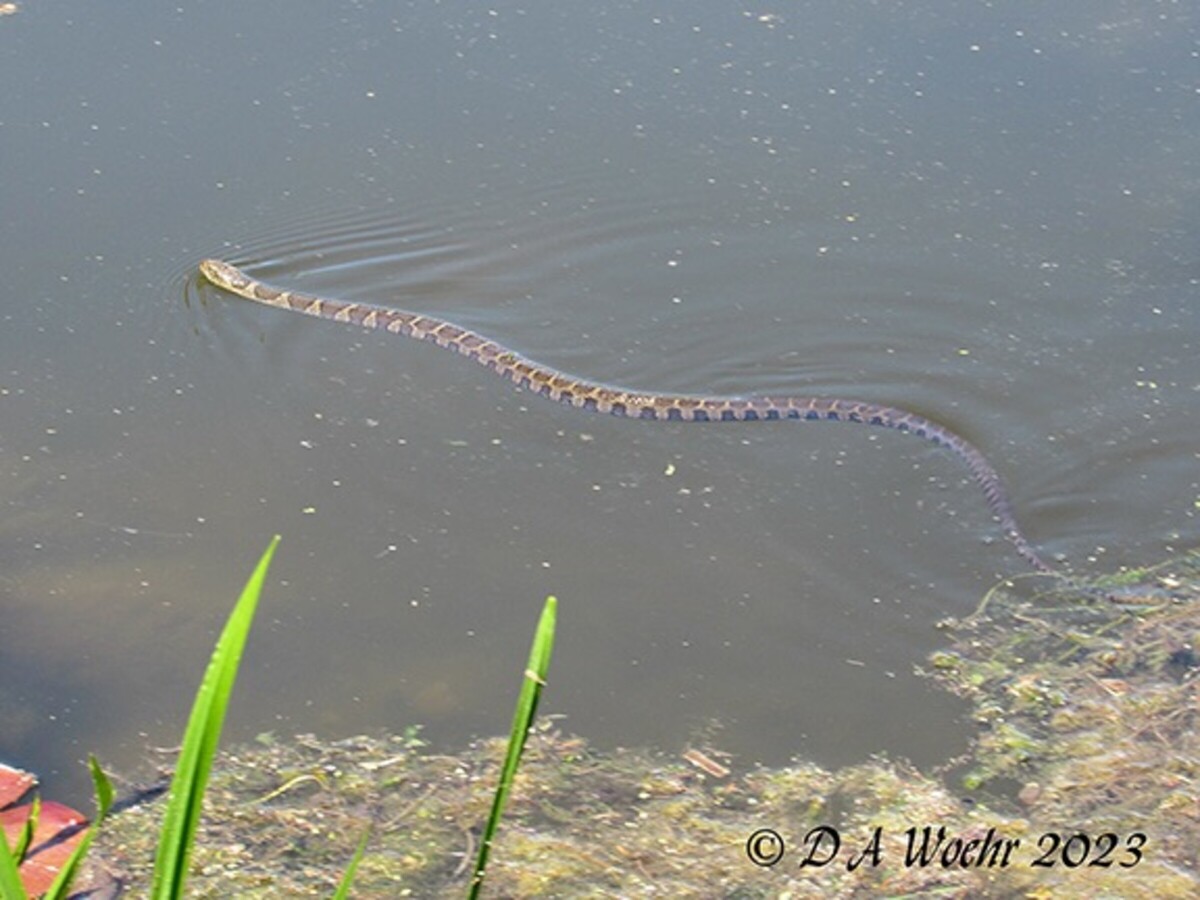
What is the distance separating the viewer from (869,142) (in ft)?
31.8

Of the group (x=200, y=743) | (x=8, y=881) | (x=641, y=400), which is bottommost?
(x=8, y=881)

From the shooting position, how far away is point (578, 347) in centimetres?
836

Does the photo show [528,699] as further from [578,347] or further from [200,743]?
[578,347]

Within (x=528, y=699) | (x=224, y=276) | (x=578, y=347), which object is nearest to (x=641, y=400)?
(x=578, y=347)

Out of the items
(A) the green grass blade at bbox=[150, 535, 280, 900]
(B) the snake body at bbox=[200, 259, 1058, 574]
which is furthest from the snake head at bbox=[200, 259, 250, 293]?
(A) the green grass blade at bbox=[150, 535, 280, 900]

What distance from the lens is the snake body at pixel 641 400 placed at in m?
7.31

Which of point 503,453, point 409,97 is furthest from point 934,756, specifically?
point 409,97

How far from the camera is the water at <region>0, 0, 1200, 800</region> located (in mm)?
6055

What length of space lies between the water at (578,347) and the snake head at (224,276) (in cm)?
12

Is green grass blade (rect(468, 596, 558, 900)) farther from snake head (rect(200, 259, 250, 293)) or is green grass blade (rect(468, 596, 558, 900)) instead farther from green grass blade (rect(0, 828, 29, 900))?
snake head (rect(200, 259, 250, 293))

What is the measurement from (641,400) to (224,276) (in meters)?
2.56

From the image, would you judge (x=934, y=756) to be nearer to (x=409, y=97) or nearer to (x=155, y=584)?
(x=155, y=584)

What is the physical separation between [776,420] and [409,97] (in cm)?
376

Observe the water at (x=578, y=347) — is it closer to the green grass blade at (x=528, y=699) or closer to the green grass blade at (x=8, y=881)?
the green grass blade at (x=528, y=699)
